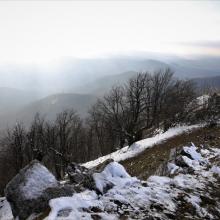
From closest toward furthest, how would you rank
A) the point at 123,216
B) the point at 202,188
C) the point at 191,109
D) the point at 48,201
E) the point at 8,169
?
the point at 123,216, the point at 48,201, the point at 202,188, the point at 191,109, the point at 8,169

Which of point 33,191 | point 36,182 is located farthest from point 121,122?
point 33,191

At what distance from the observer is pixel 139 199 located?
1058 cm

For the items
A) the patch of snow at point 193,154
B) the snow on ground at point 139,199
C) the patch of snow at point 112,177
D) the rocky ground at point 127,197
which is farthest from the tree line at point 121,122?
the patch of snow at point 112,177

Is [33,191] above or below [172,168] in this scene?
above

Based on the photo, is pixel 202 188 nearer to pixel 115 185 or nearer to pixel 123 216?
pixel 115 185

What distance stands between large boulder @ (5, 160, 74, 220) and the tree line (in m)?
28.5

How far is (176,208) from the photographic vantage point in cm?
1051

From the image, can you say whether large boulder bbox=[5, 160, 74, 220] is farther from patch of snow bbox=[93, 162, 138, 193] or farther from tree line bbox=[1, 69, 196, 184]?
tree line bbox=[1, 69, 196, 184]

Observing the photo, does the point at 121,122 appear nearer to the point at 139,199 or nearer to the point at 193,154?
the point at 193,154

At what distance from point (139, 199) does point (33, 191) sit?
356 cm

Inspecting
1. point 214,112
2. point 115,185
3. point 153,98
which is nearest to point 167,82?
point 153,98

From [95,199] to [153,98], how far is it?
5020 centimetres

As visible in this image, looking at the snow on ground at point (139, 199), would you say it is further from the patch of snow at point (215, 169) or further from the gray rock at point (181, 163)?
the gray rock at point (181, 163)

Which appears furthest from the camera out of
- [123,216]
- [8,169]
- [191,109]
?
[8,169]
